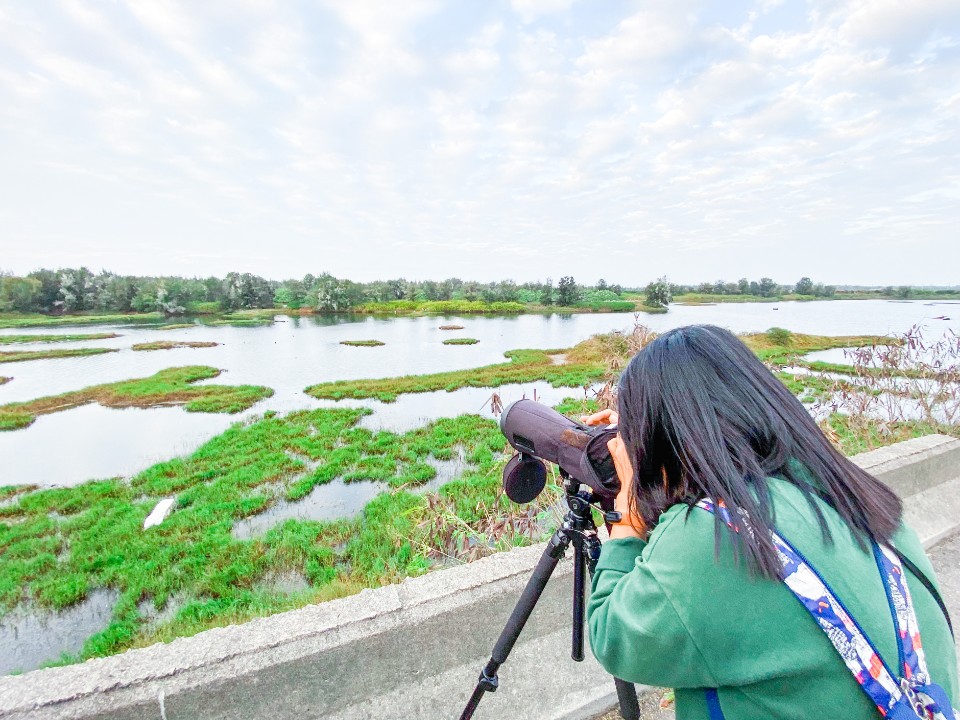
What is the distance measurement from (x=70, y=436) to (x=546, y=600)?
43.1 feet

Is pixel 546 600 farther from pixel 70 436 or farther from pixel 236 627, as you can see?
pixel 70 436

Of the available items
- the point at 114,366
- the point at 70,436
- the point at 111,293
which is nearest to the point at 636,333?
the point at 70,436

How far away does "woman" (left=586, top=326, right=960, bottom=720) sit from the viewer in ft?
1.88

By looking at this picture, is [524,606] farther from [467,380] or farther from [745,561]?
[467,380]

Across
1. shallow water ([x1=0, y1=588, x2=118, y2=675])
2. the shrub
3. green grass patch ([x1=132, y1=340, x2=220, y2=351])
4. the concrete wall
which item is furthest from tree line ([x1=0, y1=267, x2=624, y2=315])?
the concrete wall

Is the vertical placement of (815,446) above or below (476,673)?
above

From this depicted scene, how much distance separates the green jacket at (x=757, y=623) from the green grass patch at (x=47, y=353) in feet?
102

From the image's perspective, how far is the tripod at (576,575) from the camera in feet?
3.42

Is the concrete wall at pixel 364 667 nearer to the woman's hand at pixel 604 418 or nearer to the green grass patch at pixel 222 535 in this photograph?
the woman's hand at pixel 604 418

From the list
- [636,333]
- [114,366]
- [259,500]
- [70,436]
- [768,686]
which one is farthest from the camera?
[114,366]

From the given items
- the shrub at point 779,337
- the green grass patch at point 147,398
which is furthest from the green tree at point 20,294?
the shrub at point 779,337

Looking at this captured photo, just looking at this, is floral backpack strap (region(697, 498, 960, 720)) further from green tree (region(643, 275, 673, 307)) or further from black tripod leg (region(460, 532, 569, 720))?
green tree (region(643, 275, 673, 307))

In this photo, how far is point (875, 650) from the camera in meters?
0.55

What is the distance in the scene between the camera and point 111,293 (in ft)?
167
